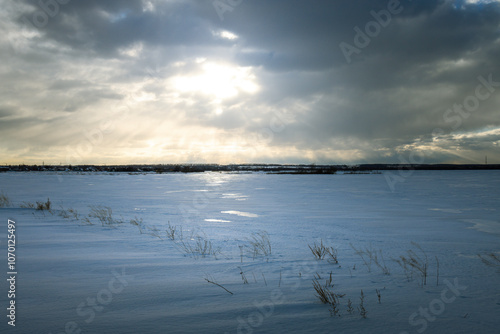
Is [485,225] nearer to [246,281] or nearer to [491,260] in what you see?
[491,260]

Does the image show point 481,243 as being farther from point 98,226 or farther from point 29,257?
point 98,226

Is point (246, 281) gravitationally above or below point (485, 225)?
above

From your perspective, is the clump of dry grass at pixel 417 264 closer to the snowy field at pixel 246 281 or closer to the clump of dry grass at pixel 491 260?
the snowy field at pixel 246 281

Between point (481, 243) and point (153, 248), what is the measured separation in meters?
7.66

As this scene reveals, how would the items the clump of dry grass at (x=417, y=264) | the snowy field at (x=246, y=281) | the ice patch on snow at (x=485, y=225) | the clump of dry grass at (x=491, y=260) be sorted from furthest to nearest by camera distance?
the ice patch on snow at (x=485, y=225) < the clump of dry grass at (x=491, y=260) < the clump of dry grass at (x=417, y=264) < the snowy field at (x=246, y=281)

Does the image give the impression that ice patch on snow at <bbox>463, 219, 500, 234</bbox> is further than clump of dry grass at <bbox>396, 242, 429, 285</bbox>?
Yes

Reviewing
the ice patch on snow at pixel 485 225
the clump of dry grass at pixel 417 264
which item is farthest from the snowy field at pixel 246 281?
the ice patch on snow at pixel 485 225

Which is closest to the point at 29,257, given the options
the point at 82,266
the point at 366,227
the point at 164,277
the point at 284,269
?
the point at 82,266

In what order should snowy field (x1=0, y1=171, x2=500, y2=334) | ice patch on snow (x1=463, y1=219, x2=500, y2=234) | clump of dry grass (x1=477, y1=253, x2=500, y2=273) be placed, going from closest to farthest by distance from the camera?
snowy field (x1=0, y1=171, x2=500, y2=334)
clump of dry grass (x1=477, y1=253, x2=500, y2=273)
ice patch on snow (x1=463, y1=219, x2=500, y2=234)

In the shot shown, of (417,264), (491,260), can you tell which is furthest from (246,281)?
(491,260)

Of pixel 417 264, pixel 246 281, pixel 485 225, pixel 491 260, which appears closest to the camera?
pixel 246 281

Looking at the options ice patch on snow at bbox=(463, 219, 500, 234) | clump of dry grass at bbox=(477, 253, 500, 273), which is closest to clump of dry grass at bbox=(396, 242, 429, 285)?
clump of dry grass at bbox=(477, 253, 500, 273)

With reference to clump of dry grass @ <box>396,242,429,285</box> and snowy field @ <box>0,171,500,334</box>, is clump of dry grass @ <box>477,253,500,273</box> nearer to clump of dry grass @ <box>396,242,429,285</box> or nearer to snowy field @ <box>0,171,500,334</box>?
snowy field @ <box>0,171,500,334</box>

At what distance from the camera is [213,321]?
300 cm
